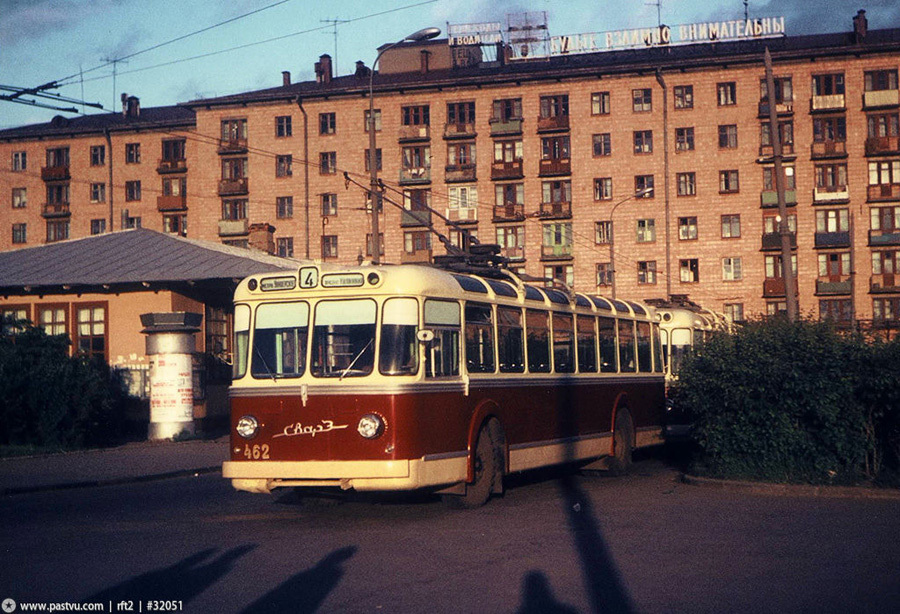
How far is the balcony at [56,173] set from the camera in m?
80.8

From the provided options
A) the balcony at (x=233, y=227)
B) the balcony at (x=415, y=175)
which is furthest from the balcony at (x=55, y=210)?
the balcony at (x=415, y=175)

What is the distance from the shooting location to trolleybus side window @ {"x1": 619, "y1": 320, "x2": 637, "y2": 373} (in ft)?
66.8

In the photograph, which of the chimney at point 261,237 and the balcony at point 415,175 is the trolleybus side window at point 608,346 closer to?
the chimney at point 261,237

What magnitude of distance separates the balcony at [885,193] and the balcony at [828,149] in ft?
8.67

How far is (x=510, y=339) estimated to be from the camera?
51.0 feet


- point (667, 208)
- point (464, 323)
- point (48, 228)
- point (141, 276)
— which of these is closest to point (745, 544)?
point (464, 323)

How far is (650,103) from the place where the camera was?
224ft

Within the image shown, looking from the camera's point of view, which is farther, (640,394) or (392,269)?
(640,394)

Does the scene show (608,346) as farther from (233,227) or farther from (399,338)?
(233,227)

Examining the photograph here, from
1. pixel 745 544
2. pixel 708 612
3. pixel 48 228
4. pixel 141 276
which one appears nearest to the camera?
pixel 708 612

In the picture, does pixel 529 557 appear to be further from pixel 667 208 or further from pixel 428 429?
pixel 667 208

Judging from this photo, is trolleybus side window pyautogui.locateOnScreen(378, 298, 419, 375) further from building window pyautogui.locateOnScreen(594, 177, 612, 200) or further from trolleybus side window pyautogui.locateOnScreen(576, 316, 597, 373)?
building window pyautogui.locateOnScreen(594, 177, 612, 200)

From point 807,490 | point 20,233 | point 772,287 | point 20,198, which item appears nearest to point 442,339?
point 807,490

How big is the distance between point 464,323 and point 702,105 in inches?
2226
